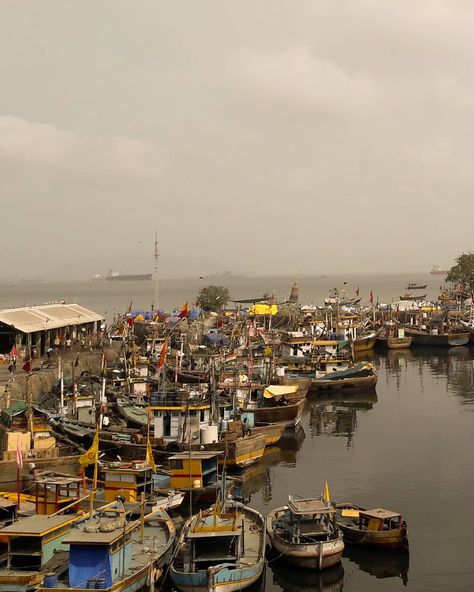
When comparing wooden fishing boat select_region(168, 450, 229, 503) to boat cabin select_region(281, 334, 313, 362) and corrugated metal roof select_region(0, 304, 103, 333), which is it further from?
boat cabin select_region(281, 334, 313, 362)

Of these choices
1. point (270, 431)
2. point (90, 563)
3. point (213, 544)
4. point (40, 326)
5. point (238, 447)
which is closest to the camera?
point (90, 563)

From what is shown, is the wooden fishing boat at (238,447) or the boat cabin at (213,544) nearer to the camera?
the boat cabin at (213,544)

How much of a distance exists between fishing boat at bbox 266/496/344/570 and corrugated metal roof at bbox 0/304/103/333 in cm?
3968

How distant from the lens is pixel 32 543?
19.9 m

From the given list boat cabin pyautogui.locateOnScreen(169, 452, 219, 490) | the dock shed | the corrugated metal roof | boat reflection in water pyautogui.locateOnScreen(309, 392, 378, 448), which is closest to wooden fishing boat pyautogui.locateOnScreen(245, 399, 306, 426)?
boat reflection in water pyautogui.locateOnScreen(309, 392, 378, 448)

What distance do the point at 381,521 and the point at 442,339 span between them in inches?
2525

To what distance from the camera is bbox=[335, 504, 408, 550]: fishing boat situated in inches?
939

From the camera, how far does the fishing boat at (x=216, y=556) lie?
19.9 metres

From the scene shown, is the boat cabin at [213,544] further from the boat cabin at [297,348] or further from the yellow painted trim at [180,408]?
the boat cabin at [297,348]

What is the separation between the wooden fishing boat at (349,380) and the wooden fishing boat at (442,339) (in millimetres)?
30762

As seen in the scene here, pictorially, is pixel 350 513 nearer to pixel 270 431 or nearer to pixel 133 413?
pixel 270 431

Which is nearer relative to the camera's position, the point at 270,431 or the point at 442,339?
the point at 270,431

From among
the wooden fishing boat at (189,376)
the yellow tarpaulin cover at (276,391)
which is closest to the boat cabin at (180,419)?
the yellow tarpaulin cover at (276,391)

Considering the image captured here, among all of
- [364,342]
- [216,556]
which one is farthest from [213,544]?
[364,342]
